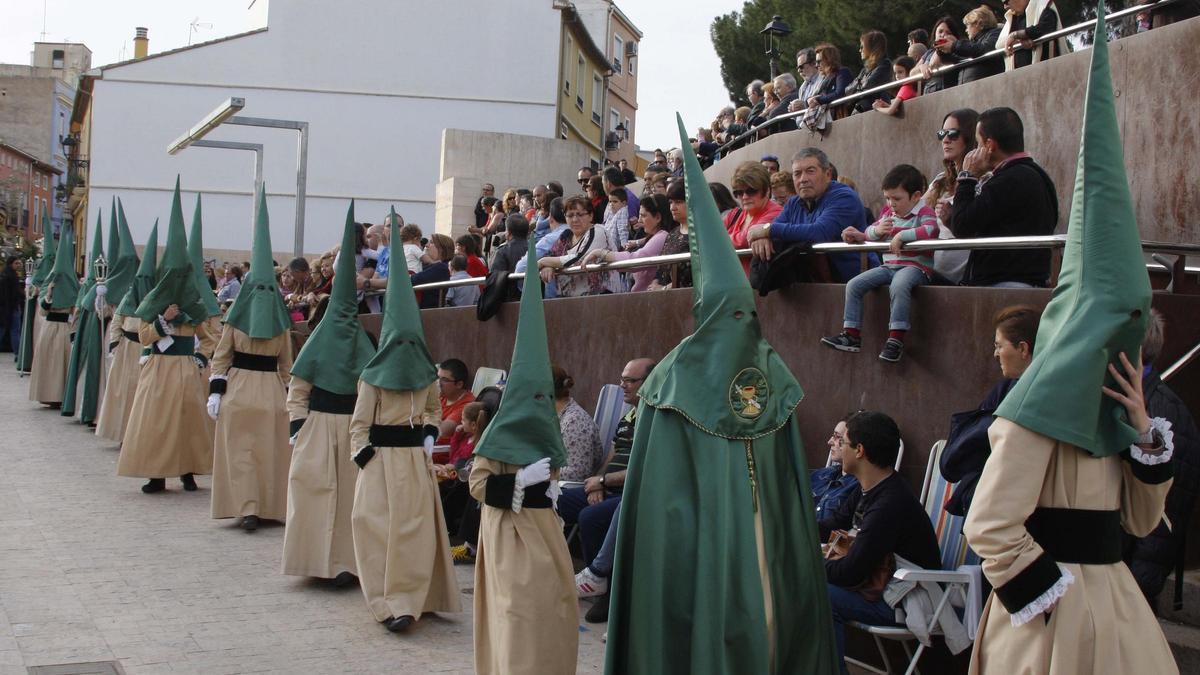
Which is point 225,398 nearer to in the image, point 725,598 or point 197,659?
point 197,659

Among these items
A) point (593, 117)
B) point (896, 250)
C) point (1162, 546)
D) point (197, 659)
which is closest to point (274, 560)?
point (197, 659)

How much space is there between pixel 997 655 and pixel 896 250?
11.2 ft

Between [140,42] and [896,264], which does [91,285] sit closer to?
[896,264]

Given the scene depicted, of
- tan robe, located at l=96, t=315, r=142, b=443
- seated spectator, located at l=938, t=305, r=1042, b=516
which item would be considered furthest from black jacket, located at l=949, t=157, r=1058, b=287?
tan robe, located at l=96, t=315, r=142, b=443

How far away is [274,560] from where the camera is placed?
10.1 meters

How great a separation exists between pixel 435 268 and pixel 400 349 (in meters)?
6.80

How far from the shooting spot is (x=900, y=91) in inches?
504

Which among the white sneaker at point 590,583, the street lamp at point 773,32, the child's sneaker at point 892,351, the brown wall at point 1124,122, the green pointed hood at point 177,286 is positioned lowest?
the white sneaker at point 590,583

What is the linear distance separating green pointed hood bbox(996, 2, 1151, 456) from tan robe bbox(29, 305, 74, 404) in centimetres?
1904

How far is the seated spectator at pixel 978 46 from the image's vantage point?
39.1 feet

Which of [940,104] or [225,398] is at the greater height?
[940,104]

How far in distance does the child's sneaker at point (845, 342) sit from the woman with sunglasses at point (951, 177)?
0.63 meters

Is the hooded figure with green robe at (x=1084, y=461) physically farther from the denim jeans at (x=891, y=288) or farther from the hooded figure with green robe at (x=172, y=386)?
the hooded figure with green robe at (x=172, y=386)

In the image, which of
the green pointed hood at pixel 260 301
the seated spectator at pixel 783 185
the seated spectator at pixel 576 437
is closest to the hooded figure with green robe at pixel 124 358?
the green pointed hood at pixel 260 301
